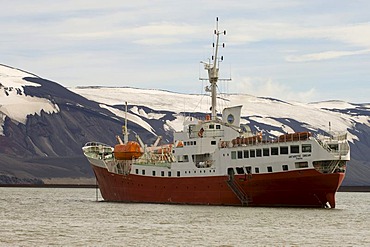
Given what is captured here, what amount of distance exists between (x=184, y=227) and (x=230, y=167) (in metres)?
23.2

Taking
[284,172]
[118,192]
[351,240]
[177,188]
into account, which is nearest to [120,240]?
[351,240]

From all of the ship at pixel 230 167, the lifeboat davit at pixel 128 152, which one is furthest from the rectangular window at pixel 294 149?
the lifeboat davit at pixel 128 152

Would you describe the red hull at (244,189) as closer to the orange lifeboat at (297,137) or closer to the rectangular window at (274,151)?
the rectangular window at (274,151)

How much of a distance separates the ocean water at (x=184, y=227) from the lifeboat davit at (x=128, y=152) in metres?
12.6

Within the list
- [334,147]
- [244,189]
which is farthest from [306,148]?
[244,189]

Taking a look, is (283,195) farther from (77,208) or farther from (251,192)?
(77,208)

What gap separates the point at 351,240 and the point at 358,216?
25.3 m

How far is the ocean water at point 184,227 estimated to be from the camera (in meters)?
64.4

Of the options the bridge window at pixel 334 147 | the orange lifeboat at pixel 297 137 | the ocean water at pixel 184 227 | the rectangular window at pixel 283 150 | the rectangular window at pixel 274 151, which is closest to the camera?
the ocean water at pixel 184 227

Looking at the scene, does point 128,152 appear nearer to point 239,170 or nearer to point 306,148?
point 239,170

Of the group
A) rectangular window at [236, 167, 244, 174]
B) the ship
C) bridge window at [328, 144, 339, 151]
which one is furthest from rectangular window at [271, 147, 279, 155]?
bridge window at [328, 144, 339, 151]

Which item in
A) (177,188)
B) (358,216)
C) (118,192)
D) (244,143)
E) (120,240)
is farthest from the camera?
(118,192)

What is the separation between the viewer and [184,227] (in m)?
74.5

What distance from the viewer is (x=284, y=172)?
91.7m
